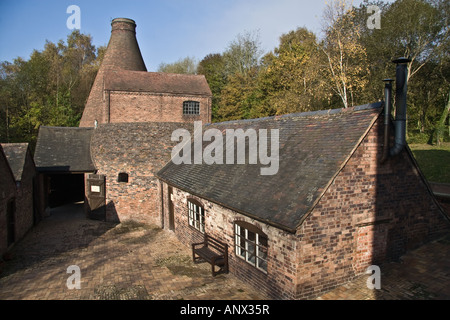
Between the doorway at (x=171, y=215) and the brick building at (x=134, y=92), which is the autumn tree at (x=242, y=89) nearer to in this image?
Answer: the brick building at (x=134, y=92)

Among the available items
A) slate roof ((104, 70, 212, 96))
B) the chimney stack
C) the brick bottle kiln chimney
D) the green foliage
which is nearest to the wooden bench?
slate roof ((104, 70, 212, 96))

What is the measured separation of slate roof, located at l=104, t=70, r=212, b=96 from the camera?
84.8 feet

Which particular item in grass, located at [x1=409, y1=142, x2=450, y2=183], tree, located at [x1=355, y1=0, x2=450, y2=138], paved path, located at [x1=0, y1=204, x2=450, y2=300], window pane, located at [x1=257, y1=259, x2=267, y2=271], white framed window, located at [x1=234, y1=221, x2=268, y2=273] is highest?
tree, located at [x1=355, y1=0, x2=450, y2=138]

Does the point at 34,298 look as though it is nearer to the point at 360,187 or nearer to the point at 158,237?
the point at 158,237

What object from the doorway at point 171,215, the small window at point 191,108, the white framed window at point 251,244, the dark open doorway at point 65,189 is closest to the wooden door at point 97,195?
the doorway at point 171,215

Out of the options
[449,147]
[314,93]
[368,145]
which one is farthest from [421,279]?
[449,147]

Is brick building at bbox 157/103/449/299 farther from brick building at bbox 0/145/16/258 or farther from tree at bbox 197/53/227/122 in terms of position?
tree at bbox 197/53/227/122

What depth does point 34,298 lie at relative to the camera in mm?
8391

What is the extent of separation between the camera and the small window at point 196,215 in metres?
11.5

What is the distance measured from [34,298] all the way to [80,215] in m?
10.2

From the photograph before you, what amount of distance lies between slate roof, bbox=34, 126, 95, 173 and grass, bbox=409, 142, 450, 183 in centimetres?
2052

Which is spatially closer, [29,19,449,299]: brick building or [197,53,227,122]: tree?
[29,19,449,299]: brick building

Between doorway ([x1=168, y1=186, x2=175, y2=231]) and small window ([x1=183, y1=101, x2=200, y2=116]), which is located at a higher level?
small window ([x1=183, y1=101, x2=200, y2=116])

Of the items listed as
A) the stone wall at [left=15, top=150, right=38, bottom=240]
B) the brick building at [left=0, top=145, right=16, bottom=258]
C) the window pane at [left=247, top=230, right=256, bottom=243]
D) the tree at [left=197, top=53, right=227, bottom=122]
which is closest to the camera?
the window pane at [left=247, top=230, right=256, bottom=243]
